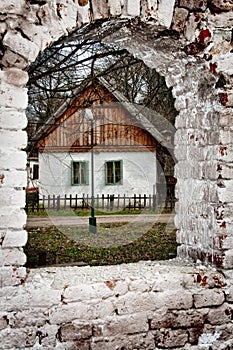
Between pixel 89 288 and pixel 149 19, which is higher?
pixel 149 19

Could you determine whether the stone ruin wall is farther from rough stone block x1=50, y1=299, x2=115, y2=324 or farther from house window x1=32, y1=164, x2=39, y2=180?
house window x1=32, y1=164, x2=39, y2=180

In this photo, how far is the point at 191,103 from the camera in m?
3.17

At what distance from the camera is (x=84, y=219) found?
10.9 meters

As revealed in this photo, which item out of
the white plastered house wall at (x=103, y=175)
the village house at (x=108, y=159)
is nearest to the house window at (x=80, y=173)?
the village house at (x=108, y=159)

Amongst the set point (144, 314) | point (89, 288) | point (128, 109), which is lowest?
point (144, 314)

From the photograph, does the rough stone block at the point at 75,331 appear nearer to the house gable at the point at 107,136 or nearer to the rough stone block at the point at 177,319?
the rough stone block at the point at 177,319

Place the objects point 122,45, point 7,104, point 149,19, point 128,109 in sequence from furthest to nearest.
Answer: point 128,109 → point 122,45 → point 149,19 → point 7,104

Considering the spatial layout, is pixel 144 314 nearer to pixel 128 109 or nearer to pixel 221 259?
pixel 221 259

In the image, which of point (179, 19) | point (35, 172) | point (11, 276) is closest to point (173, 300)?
point (11, 276)

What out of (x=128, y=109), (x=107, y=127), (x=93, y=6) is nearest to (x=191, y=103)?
(x=93, y=6)

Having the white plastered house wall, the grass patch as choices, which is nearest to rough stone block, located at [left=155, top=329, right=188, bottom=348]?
the grass patch

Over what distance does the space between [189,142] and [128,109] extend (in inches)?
347

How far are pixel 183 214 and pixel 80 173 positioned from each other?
10.4 metres

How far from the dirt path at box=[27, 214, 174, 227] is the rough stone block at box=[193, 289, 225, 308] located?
7328 millimetres
